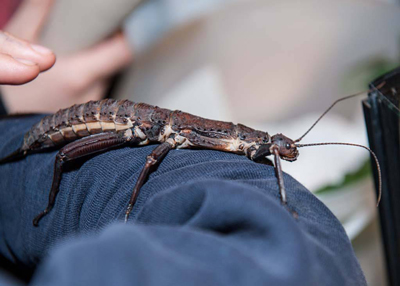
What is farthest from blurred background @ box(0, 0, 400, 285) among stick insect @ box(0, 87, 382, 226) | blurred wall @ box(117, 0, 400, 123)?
stick insect @ box(0, 87, 382, 226)

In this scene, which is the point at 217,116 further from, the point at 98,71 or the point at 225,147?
the point at 225,147

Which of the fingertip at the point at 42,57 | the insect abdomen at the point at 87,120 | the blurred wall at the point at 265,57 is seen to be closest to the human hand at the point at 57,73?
the blurred wall at the point at 265,57

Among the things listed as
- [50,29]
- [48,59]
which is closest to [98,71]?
A: [50,29]

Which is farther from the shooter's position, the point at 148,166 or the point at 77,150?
the point at 77,150

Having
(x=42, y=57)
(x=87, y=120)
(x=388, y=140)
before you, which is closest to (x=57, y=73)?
(x=87, y=120)

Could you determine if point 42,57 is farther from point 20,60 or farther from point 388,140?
point 388,140

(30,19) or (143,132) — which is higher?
(30,19)

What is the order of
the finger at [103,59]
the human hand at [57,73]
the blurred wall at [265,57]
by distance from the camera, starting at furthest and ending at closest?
the blurred wall at [265,57], the finger at [103,59], the human hand at [57,73]

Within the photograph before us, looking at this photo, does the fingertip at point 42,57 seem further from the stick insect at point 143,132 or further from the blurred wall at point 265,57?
the blurred wall at point 265,57
